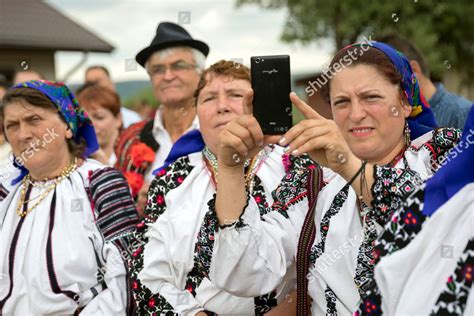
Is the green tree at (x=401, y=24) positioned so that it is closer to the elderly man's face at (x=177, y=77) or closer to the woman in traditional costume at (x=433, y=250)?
the elderly man's face at (x=177, y=77)

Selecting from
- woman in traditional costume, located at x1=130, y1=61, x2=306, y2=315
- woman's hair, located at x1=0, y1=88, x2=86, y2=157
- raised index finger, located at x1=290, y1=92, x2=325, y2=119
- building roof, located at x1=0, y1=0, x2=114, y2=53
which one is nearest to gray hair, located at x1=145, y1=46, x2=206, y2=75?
woman's hair, located at x1=0, y1=88, x2=86, y2=157

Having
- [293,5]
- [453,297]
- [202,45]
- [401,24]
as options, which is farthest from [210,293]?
[293,5]

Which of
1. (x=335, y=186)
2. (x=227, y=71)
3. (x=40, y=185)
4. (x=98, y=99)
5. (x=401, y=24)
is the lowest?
(x=40, y=185)

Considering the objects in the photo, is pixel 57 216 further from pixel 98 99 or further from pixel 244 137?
pixel 98 99

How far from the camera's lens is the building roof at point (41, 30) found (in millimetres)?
15234

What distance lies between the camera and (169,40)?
470 cm

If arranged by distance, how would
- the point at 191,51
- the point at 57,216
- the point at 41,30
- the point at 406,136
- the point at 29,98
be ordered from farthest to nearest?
the point at 41,30
the point at 191,51
the point at 29,98
the point at 57,216
the point at 406,136

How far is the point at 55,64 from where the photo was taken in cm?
1623

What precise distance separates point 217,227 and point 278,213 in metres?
0.35

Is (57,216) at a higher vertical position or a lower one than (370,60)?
lower

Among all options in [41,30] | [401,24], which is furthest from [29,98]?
[401,24]

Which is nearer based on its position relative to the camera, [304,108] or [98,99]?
[304,108]

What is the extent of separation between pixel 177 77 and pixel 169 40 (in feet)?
0.94

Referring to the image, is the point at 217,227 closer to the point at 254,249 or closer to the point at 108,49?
the point at 254,249
